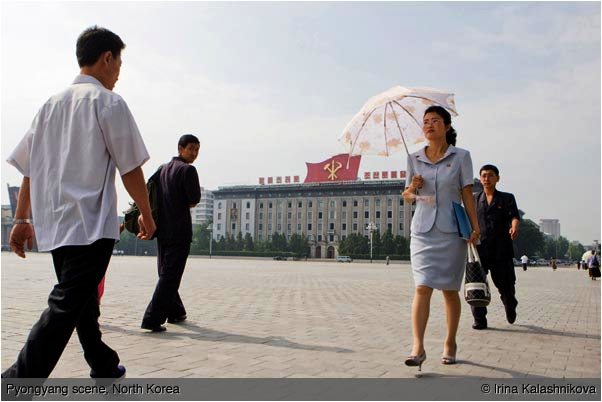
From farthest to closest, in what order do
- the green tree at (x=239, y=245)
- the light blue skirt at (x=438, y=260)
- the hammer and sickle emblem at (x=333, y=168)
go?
the green tree at (x=239, y=245) → the hammer and sickle emblem at (x=333, y=168) → the light blue skirt at (x=438, y=260)

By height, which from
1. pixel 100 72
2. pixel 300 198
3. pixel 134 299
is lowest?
pixel 134 299

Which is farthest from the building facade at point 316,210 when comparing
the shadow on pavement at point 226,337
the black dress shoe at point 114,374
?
the black dress shoe at point 114,374

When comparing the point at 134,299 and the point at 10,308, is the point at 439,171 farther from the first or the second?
the point at 134,299

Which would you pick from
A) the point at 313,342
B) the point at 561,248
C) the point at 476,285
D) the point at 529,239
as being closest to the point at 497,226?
the point at 476,285

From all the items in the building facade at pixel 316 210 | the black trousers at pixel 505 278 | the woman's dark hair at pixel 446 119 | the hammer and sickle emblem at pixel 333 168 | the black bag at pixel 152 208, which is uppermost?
the hammer and sickle emblem at pixel 333 168

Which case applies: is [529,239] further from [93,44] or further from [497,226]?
[93,44]

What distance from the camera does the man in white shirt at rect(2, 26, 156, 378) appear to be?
2.63 metres

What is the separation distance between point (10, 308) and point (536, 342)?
20.4 feet

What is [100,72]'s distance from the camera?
119 inches

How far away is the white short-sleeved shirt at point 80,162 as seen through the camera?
2.74 metres

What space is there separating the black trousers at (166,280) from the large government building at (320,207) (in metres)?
82.0

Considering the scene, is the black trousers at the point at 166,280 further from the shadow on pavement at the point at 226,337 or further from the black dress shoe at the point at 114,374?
the black dress shoe at the point at 114,374

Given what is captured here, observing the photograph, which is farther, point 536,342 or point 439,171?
point 536,342

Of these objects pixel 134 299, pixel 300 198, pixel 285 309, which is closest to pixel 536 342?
pixel 285 309
